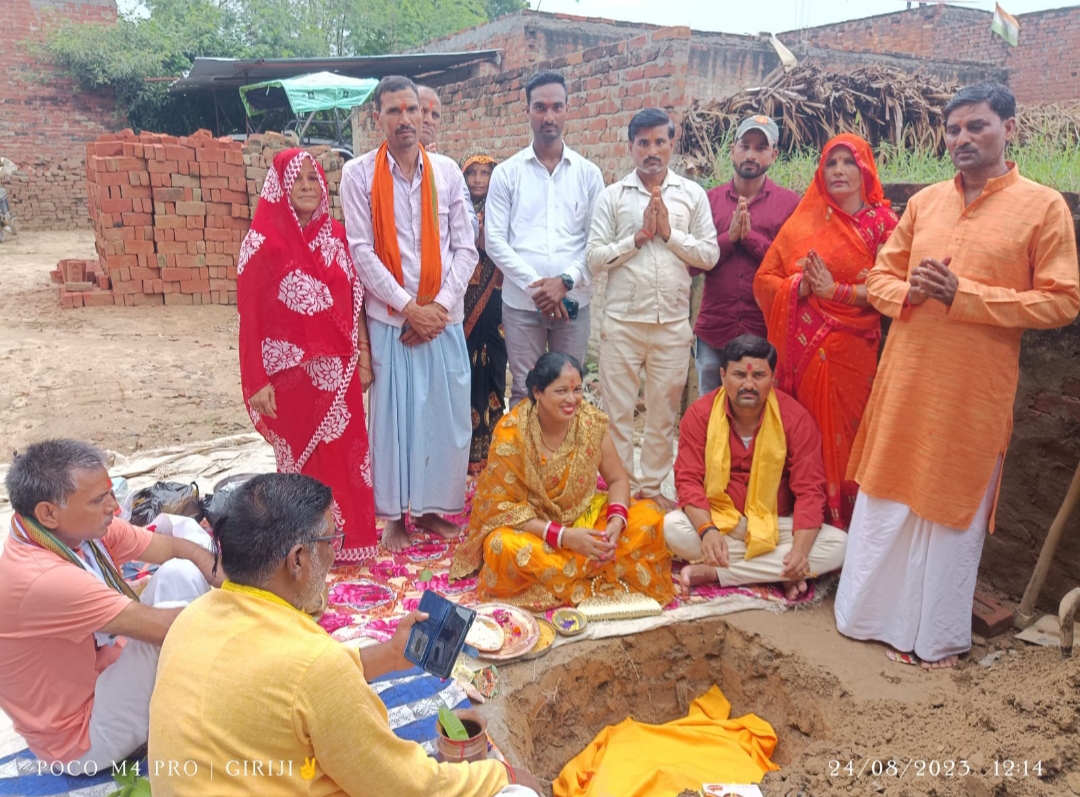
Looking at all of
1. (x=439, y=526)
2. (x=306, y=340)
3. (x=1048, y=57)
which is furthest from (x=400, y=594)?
(x=1048, y=57)

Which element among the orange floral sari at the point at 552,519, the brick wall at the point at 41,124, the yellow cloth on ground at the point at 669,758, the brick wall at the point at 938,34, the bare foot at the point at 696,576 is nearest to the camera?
the yellow cloth on ground at the point at 669,758

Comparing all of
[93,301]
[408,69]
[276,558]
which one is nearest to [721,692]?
[276,558]

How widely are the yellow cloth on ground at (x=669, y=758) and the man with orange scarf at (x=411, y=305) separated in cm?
Answer: 162

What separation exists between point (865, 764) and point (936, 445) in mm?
1290

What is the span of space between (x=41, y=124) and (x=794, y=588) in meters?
22.3

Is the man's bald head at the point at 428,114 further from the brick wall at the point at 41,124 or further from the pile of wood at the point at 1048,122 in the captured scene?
the brick wall at the point at 41,124

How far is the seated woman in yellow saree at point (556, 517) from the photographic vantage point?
3629 mm

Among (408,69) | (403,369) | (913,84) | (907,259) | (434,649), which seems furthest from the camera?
(408,69)

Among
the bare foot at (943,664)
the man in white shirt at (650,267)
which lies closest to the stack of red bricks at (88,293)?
the man in white shirt at (650,267)

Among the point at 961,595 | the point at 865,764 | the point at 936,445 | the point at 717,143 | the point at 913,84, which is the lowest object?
the point at 865,764

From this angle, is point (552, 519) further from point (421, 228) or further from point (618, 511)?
point (421, 228)

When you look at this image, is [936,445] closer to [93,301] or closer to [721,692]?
[721,692]

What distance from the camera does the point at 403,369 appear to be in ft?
13.5

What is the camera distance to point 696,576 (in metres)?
3.87
